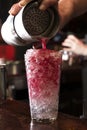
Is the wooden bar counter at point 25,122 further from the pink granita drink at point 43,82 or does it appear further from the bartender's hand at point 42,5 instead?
the bartender's hand at point 42,5

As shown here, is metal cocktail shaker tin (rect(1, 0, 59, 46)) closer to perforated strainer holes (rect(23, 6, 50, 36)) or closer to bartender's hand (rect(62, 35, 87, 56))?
perforated strainer holes (rect(23, 6, 50, 36))

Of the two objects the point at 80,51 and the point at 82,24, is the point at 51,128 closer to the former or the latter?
the point at 80,51

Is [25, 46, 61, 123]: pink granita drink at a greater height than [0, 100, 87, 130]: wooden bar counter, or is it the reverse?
[25, 46, 61, 123]: pink granita drink

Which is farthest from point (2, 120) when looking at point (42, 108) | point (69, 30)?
point (69, 30)

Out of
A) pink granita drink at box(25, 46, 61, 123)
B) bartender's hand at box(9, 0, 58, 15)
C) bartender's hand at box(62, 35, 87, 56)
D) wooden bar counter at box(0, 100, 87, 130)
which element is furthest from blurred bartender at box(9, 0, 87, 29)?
bartender's hand at box(62, 35, 87, 56)

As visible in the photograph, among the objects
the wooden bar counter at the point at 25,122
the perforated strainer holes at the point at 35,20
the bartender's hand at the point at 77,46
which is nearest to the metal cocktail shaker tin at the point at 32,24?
the perforated strainer holes at the point at 35,20

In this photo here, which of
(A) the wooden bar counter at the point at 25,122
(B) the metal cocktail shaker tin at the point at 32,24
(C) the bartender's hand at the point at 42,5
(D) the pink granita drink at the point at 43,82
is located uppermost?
(C) the bartender's hand at the point at 42,5
